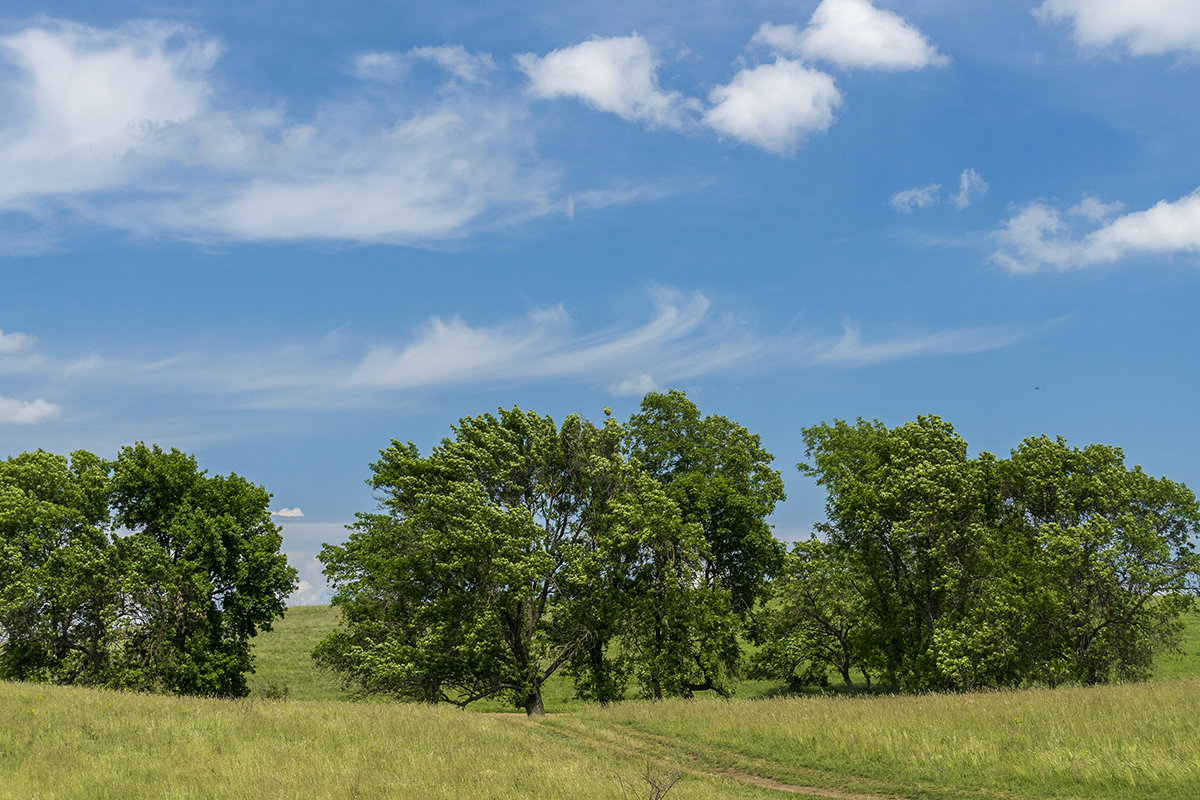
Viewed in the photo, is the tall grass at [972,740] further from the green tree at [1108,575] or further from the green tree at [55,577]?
the green tree at [55,577]

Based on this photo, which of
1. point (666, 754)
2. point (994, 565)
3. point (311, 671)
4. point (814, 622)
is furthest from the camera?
point (311, 671)

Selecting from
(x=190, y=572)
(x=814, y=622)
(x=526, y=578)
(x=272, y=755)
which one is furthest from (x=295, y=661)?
(x=272, y=755)

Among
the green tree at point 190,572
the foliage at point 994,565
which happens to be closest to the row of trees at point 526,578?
the green tree at point 190,572

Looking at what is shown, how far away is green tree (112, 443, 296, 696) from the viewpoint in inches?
1566

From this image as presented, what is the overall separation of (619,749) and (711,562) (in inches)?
784

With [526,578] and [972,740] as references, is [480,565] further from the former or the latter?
[972,740]

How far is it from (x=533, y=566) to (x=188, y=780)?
19837 mm

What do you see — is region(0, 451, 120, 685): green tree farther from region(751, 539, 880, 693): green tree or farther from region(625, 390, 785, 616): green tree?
region(751, 539, 880, 693): green tree

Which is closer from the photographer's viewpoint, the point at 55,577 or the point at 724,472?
the point at 55,577

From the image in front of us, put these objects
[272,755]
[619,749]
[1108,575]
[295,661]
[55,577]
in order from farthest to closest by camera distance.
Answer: [295,661]
[55,577]
[1108,575]
[619,749]
[272,755]

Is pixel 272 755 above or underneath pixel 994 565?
underneath

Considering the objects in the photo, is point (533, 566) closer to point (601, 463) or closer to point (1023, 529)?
point (601, 463)

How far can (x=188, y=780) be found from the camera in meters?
16.2

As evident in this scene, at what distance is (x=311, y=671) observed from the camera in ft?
195
